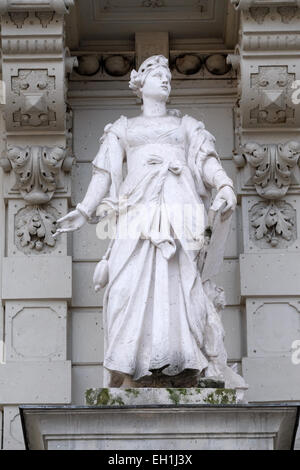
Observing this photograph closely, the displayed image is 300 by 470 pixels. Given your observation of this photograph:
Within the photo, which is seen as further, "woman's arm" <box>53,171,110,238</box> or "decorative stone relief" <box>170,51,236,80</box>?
"decorative stone relief" <box>170,51,236,80</box>

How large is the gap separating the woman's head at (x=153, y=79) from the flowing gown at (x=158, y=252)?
0.55ft

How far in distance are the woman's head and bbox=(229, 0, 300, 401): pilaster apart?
69cm

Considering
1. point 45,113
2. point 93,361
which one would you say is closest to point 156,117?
point 45,113

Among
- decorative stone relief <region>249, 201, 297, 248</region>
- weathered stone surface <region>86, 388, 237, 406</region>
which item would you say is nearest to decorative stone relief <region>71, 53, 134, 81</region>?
decorative stone relief <region>249, 201, 297, 248</region>

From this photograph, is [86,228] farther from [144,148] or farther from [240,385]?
[240,385]

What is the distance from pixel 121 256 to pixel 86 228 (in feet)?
4.43

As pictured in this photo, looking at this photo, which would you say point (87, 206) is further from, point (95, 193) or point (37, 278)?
point (37, 278)

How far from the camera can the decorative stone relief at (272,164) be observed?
10602 mm

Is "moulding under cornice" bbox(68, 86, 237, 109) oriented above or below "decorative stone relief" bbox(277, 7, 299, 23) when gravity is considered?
below

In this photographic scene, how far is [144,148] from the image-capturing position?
9789mm

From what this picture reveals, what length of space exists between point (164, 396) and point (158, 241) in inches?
36.4

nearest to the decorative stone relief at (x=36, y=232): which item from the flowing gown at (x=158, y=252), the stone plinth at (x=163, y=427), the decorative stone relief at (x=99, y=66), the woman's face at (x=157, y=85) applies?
the flowing gown at (x=158, y=252)

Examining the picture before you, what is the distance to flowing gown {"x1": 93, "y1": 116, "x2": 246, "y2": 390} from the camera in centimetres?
917

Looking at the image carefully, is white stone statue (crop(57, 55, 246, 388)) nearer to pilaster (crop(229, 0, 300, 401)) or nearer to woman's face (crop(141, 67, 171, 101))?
woman's face (crop(141, 67, 171, 101))
